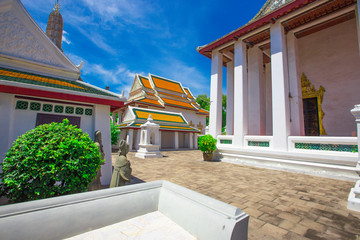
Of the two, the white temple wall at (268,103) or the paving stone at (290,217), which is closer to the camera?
the paving stone at (290,217)

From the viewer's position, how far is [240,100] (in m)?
9.22

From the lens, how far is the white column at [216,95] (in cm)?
1027

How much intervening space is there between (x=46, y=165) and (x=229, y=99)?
10929 mm

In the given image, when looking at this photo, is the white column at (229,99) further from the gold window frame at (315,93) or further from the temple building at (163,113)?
the gold window frame at (315,93)

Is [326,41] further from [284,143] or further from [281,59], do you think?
[284,143]

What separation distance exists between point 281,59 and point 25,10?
10.3 m

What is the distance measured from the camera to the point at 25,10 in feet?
17.6

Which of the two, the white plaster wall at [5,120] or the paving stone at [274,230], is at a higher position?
the white plaster wall at [5,120]

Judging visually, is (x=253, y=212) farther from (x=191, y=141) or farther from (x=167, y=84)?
(x=167, y=84)

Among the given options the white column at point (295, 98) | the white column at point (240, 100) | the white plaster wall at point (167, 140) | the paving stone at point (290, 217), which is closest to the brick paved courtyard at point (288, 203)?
the paving stone at point (290, 217)

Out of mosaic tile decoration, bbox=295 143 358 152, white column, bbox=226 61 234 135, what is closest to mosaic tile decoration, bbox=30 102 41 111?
mosaic tile decoration, bbox=295 143 358 152

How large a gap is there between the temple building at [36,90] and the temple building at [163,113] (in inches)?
384

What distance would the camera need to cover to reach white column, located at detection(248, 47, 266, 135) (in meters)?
10.3

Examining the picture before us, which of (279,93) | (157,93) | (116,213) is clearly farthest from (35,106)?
(157,93)
